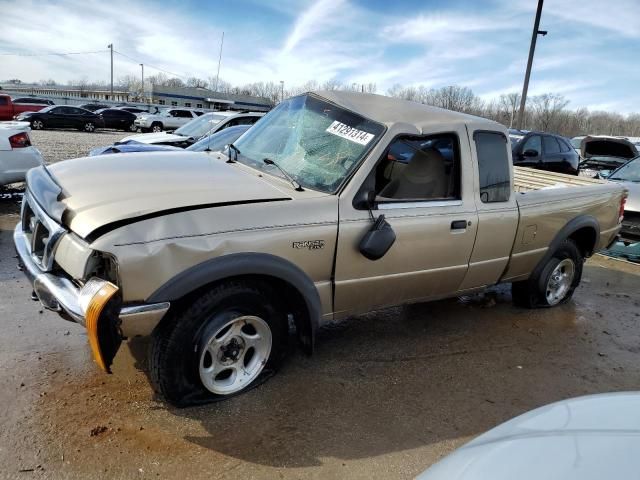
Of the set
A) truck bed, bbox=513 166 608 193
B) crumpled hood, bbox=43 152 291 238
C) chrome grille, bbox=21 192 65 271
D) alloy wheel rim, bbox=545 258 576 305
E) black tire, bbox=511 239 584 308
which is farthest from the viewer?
truck bed, bbox=513 166 608 193

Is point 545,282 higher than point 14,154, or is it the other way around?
point 14,154

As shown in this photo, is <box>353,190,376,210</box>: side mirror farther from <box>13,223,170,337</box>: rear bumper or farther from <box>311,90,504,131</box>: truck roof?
<box>13,223,170,337</box>: rear bumper

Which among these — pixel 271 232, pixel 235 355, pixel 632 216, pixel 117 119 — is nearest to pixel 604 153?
pixel 632 216

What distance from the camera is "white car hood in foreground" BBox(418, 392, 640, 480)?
1.50 meters

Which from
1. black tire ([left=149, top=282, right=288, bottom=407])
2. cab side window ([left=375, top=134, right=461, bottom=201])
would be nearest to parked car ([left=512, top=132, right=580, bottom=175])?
cab side window ([left=375, top=134, right=461, bottom=201])

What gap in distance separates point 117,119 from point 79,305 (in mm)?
31507

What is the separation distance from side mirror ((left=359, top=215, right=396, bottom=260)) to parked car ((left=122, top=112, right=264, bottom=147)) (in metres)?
6.83

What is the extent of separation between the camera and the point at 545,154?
12.3 meters

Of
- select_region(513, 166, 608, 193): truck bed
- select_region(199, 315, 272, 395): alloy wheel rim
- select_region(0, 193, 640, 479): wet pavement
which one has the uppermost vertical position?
select_region(513, 166, 608, 193): truck bed

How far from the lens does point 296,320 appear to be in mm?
3260

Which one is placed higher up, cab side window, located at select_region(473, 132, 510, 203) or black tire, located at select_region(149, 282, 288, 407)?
cab side window, located at select_region(473, 132, 510, 203)

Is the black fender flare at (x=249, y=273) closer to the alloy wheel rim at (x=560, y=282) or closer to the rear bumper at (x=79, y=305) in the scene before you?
the rear bumper at (x=79, y=305)

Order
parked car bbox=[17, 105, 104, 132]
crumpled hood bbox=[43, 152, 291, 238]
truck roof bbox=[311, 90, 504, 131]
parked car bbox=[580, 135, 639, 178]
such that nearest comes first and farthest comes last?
crumpled hood bbox=[43, 152, 291, 238] < truck roof bbox=[311, 90, 504, 131] < parked car bbox=[580, 135, 639, 178] < parked car bbox=[17, 105, 104, 132]

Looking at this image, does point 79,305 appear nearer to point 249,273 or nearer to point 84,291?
point 84,291
